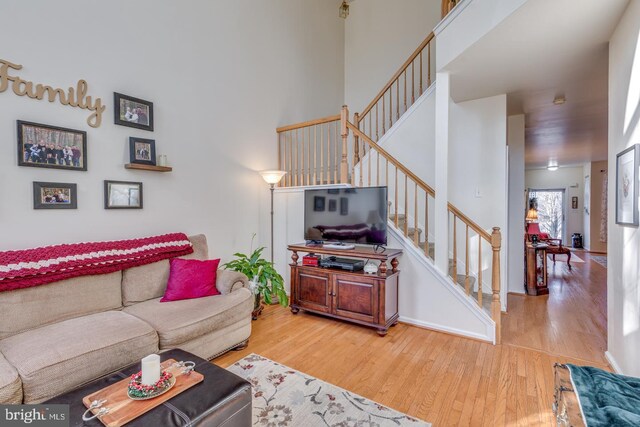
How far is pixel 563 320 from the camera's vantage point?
3555 mm

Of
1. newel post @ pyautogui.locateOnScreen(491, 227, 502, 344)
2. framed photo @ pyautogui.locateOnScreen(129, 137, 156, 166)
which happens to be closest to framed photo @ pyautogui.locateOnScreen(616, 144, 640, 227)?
newel post @ pyautogui.locateOnScreen(491, 227, 502, 344)

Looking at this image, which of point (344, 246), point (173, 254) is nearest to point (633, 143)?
point (344, 246)

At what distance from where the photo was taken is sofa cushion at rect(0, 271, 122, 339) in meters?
2.07

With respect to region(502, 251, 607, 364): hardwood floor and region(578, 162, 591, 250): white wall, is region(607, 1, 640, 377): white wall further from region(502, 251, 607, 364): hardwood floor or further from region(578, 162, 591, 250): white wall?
region(578, 162, 591, 250): white wall

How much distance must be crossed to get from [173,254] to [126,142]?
114 centimetres

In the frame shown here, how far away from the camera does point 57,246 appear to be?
2379mm

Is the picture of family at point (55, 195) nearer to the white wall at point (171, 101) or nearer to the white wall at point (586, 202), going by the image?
the white wall at point (171, 101)

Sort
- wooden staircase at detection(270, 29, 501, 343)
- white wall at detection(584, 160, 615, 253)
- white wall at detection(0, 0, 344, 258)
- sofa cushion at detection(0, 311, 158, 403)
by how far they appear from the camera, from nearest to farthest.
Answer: sofa cushion at detection(0, 311, 158, 403) < white wall at detection(0, 0, 344, 258) < wooden staircase at detection(270, 29, 501, 343) < white wall at detection(584, 160, 615, 253)

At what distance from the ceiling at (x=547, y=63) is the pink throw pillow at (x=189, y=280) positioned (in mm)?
3040

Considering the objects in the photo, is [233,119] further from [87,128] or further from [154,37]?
[87,128]

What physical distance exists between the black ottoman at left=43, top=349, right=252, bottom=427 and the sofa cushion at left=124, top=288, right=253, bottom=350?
0.52 metres

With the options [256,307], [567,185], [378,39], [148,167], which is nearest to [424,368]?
[256,307]

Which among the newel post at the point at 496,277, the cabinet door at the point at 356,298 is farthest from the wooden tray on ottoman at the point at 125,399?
the newel post at the point at 496,277

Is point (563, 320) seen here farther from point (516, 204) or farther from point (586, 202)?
point (586, 202)
